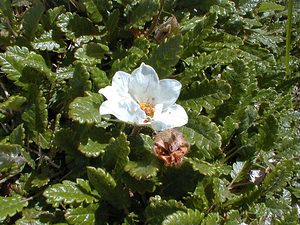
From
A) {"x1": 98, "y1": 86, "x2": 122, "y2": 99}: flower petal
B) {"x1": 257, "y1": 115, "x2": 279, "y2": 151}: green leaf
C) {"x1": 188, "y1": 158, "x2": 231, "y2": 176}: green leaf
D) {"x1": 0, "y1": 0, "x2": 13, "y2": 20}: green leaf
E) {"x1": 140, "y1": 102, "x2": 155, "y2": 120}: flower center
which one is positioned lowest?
{"x1": 257, "y1": 115, "x2": 279, "y2": 151}: green leaf

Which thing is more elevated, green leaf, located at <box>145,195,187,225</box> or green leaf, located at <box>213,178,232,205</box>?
green leaf, located at <box>145,195,187,225</box>

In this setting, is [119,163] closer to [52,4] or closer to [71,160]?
[71,160]

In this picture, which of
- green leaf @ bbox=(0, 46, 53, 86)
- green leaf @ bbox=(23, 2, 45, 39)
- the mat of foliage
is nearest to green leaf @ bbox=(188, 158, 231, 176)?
the mat of foliage

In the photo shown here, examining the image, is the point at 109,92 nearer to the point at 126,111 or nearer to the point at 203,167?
the point at 126,111

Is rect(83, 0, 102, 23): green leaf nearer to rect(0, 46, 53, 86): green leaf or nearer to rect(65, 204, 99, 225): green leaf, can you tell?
rect(0, 46, 53, 86): green leaf

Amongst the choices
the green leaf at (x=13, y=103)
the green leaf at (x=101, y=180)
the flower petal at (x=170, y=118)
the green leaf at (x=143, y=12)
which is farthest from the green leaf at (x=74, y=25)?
the green leaf at (x=101, y=180)

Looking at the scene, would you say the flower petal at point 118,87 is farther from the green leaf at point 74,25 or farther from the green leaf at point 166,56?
the green leaf at point 74,25

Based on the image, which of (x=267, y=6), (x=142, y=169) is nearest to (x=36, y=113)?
(x=142, y=169)

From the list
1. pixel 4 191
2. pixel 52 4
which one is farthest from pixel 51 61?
pixel 4 191
